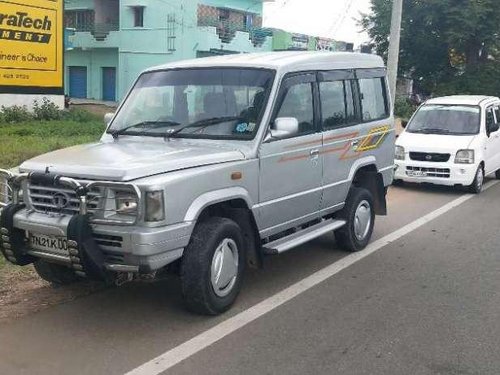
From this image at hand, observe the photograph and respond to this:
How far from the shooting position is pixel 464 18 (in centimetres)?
2634

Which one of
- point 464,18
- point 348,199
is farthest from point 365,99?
point 464,18

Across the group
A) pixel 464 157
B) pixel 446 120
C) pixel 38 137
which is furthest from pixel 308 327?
pixel 38 137

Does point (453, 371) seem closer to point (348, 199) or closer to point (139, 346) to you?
point (139, 346)

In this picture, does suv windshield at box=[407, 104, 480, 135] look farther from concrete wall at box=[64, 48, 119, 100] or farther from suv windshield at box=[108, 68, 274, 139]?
concrete wall at box=[64, 48, 119, 100]

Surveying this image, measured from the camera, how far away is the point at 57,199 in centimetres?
458

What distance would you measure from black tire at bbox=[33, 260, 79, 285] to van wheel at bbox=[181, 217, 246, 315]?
1.17 m

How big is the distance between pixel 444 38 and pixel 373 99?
2309 cm

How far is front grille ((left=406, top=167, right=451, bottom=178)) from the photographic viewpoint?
454 inches

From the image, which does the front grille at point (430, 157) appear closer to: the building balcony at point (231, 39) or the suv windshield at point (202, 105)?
the suv windshield at point (202, 105)

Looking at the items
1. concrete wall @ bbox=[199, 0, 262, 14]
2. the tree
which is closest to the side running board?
the tree

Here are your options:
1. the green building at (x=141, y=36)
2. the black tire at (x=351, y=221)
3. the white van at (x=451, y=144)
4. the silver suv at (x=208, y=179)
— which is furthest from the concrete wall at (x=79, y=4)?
the black tire at (x=351, y=221)

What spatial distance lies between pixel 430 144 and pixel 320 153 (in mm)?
6204

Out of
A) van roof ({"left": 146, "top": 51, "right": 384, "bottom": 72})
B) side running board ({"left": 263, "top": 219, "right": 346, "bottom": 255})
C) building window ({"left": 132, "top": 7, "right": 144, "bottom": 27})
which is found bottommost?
side running board ({"left": 263, "top": 219, "right": 346, "bottom": 255})

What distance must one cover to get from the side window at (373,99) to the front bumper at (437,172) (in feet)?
13.9
